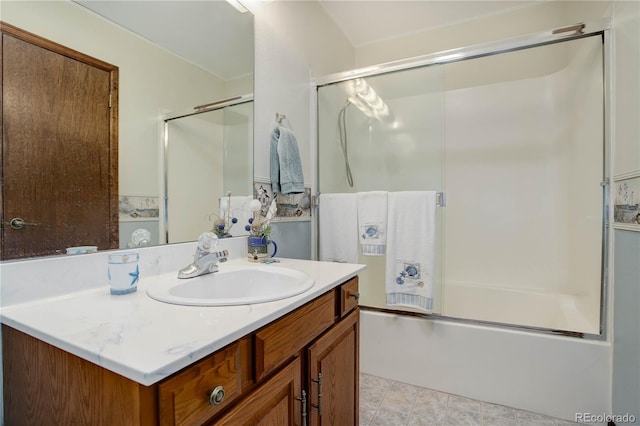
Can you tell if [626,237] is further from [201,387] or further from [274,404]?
[201,387]

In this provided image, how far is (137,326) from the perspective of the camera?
1.86 ft

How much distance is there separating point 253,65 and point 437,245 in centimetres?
142

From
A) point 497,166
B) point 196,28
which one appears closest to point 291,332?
point 196,28

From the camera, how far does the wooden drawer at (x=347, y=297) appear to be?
1041 millimetres

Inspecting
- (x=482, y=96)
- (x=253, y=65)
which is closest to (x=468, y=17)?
(x=482, y=96)

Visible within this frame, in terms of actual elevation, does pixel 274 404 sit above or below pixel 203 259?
below

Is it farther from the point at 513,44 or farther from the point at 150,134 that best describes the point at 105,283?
the point at 513,44

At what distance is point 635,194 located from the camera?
118 cm

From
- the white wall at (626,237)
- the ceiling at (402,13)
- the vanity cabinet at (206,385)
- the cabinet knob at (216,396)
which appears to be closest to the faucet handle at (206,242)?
the vanity cabinet at (206,385)

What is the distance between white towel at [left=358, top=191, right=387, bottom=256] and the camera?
5.76 ft

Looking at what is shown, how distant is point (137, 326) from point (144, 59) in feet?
2.86

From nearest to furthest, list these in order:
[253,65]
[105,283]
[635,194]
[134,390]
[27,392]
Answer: [134,390] < [27,392] < [105,283] < [635,194] < [253,65]

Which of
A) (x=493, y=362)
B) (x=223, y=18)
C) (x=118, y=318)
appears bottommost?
(x=493, y=362)

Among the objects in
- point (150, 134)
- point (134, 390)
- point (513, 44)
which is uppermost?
point (513, 44)
